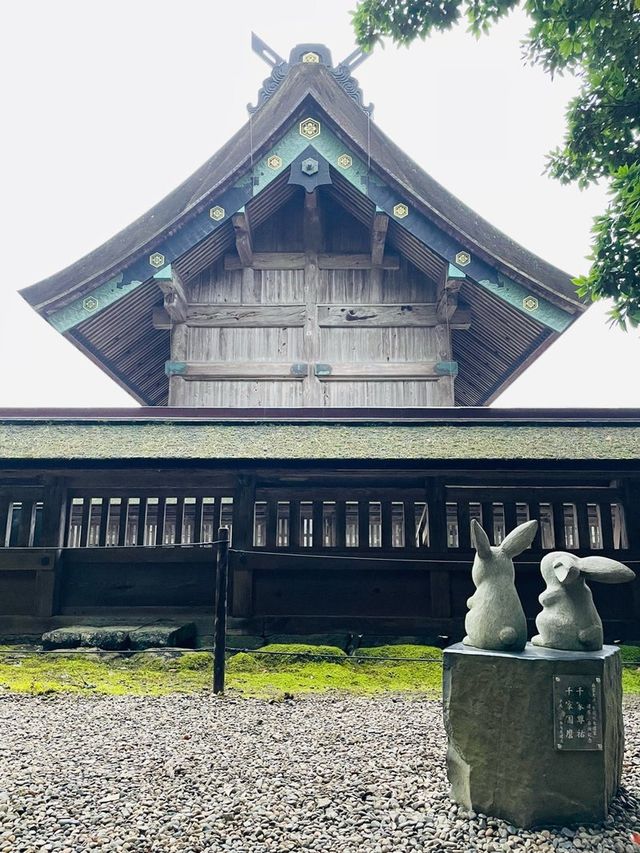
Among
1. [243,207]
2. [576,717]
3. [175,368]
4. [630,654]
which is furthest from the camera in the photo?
[175,368]

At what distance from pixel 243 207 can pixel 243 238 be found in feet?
2.56

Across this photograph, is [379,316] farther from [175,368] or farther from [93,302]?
[93,302]

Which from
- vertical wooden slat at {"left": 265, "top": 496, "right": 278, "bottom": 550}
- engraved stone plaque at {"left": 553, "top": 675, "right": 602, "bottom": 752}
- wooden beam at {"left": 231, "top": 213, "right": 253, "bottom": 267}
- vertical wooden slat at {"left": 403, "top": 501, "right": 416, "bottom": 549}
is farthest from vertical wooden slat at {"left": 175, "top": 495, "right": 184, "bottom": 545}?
engraved stone plaque at {"left": 553, "top": 675, "right": 602, "bottom": 752}

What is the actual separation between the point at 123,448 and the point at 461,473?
4566mm

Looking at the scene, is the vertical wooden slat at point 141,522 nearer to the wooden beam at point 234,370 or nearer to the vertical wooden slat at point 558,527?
the wooden beam at point 234,370

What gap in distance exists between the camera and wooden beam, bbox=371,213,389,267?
11.7 m

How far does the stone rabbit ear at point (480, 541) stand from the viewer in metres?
4.24

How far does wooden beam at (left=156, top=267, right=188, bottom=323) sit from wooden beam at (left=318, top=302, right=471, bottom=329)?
98.9 inches

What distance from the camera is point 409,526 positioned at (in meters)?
9.12

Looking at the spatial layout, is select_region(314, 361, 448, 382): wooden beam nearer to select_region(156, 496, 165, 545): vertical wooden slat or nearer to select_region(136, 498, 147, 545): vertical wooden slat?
select_region(156, 496, 165, 545): vertical wooden slat

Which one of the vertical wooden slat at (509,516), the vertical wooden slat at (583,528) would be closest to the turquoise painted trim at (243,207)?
the vertical wooden slat at (583,528)

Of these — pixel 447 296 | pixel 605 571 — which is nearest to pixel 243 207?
pixel 447 296

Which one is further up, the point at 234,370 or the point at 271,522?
the point at 234,370

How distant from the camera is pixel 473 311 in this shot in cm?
1237
